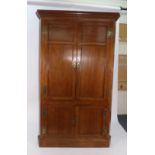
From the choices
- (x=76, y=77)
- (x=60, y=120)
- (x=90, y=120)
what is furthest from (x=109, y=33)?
(x=60, y=120)

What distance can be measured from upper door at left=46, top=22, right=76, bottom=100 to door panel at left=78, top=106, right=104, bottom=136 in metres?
0.38

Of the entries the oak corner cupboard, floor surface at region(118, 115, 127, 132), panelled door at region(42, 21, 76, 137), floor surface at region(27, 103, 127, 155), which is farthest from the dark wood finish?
panelled door at region(42, 21, 76, 137)

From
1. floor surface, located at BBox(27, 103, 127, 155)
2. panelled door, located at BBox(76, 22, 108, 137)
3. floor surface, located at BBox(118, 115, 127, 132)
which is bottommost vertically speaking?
floor surface, located at BBox(27, 103, 127, 155)

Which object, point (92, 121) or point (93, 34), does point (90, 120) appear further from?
point (93, 34)

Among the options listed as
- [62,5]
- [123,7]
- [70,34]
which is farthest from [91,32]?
[123,7]

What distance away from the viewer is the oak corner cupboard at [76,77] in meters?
2.77

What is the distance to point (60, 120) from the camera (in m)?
2.89

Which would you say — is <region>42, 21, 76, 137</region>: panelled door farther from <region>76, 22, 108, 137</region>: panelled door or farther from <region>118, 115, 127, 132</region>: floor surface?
<region>118, 115, 127, 132</region>: floor surface

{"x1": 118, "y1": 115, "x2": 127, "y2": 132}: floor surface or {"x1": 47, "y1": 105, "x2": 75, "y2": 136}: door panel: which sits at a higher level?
{"x1": 47, "y1": 105, "x2": 75, "y2": 136}: door panel

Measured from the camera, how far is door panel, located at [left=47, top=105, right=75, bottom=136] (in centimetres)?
288

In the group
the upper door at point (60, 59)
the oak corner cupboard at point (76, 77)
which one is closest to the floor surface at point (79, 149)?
the oak corner cupboard at point (76, 77)

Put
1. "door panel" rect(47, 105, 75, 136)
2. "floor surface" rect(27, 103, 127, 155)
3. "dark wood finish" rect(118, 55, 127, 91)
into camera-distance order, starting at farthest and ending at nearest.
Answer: "dark wood finish" rect(118, 55, 127, 91) < "door panel" rect(47, 105, 75, 136) < "floor surface" rect(27, 103, 127, 155)

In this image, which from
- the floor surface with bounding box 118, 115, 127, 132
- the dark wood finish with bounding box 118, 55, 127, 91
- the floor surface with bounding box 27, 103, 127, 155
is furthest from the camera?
the dark wood finish with bounding box 118, 55, 127, 91
